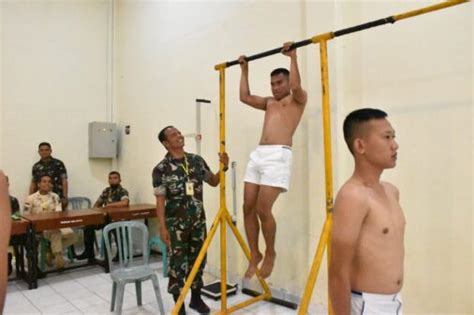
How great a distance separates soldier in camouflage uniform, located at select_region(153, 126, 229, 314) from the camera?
3213 millimetres

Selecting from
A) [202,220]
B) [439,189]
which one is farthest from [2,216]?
[439,189]

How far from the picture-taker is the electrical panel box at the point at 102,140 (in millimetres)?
6145

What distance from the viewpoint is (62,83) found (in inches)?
239

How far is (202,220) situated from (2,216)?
7.54ft

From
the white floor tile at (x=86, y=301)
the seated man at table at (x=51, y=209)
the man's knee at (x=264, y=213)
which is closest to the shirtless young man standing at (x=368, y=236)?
the man's knee at (x=264, y=213)

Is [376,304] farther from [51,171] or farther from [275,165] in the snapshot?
[51,171]

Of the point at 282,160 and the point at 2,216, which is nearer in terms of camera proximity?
the point at 2,216

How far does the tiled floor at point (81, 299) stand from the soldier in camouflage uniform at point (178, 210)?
46 cm

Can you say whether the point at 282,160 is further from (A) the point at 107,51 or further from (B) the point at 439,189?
(A) the point at 107,51

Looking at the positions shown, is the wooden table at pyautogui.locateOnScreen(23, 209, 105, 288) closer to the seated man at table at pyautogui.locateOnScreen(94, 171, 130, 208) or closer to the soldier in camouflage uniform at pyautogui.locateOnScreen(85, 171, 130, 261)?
the soldier in camouflage uniform at pyautogui.locateOnScreen(85, 171, 130, 261)

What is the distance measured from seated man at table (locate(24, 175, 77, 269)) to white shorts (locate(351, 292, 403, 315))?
4.17m

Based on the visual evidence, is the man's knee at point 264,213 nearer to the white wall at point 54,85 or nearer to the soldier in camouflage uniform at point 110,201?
the soldier in camouflage uniform at point 110,201

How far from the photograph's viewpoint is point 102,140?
20.4 feet

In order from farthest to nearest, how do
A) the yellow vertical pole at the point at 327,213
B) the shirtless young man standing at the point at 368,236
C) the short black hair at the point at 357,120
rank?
the yellow vertical pole at the point at 327,213
the short black hair at the point at 357,120
the shirtless young man standing at the point at 368,236
